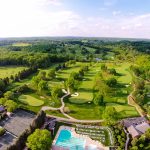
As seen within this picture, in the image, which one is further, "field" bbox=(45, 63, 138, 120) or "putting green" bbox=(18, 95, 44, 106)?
"putting green" bbox=(18, 95, 44, 106)

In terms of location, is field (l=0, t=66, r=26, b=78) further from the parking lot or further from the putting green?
the parking lot

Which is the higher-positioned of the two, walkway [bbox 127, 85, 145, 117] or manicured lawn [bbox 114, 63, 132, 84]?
manicured lawn [bbox 114, 63, 132, 84]

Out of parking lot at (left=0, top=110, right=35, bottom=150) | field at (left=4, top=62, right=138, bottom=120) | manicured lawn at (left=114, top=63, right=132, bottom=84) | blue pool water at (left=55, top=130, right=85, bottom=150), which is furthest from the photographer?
manicured lawn at (left=114, top=63, right=132, bottom=84)

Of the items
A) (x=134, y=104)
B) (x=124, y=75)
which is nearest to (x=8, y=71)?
(x=124, y=75)

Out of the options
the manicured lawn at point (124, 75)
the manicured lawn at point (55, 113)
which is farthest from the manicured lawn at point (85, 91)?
the manicured lawn at point (124, 75)

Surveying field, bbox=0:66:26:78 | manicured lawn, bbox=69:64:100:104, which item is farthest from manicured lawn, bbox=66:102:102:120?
field, bbox=0:66:26:78

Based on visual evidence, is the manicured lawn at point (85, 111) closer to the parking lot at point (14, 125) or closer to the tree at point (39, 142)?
the parking lot at point (14, 125)

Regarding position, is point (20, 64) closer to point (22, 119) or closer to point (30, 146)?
point (22, 119)
